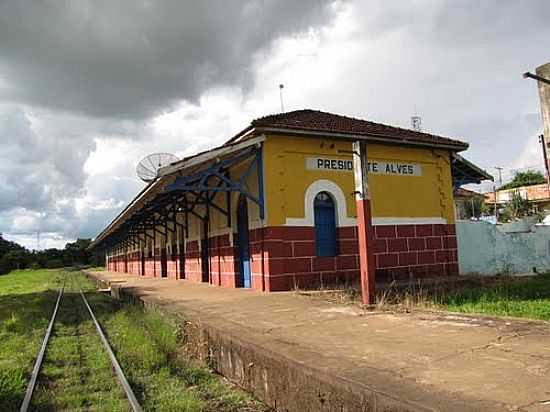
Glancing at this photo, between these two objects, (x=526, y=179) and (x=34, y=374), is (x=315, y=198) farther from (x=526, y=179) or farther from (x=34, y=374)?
(x=526, y=179)

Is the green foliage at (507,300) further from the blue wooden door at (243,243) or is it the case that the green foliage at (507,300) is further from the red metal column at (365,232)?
the blue wooden door at (243,243)

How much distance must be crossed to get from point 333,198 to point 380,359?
28.3ft

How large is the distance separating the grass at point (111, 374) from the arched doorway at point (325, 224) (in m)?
4.61

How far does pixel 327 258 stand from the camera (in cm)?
1270

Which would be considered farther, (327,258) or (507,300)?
(327,258)

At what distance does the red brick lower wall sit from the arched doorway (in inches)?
7.8

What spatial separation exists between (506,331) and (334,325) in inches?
84.7

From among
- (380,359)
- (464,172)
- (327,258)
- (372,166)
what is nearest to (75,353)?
(380,359)

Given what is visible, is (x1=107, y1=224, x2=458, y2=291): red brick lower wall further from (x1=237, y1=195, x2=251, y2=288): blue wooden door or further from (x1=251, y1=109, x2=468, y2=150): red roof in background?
(x1=251, y1=109, x2=468, y2=150): red roof in background

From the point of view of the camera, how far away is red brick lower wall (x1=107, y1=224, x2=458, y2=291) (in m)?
11.9

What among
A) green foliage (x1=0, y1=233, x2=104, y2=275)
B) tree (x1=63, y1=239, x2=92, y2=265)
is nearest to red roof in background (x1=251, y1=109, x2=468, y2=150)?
green foliage (x1=0, y1=233, x2=104, y2=275)

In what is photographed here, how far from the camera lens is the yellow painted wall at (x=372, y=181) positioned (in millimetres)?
12172

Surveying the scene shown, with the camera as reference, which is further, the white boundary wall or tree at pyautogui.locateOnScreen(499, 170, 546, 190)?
tree at pyautogui.locateOnScreen(499, 170, 546, 190)

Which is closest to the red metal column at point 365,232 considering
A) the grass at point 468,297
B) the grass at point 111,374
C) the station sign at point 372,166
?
the grass at point 468,297
